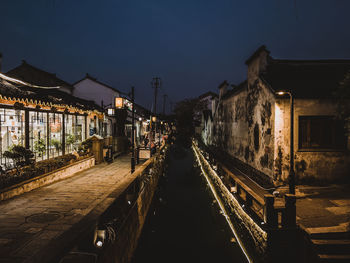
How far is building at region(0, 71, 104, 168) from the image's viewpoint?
9523 mm

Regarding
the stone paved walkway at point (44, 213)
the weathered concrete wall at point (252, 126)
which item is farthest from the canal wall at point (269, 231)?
the stone paved walkway at point (44, 213)

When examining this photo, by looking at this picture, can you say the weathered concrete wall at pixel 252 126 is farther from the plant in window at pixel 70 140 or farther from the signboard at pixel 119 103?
the plant in window at pixel 70 140

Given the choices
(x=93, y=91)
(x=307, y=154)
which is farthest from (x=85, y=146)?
(x=93, y=91)

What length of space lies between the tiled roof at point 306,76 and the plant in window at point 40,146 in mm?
12743

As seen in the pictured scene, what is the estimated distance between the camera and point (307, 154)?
35.5 feet

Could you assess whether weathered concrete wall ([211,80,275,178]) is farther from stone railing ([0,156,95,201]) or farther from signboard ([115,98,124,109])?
stone railing ([0,156,95,201])

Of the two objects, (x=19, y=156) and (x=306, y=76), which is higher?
(x=306, y=76)

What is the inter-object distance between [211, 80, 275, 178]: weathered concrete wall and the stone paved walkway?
836 centimetres

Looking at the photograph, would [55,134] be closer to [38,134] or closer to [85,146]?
[38,134]

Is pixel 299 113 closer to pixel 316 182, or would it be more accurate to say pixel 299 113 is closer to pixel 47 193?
pixel 316 182

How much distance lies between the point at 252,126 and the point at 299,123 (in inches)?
133

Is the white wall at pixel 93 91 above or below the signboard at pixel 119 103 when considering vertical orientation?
above

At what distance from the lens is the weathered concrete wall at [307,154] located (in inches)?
425

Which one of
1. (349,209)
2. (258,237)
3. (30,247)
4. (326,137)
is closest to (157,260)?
(258,237)
